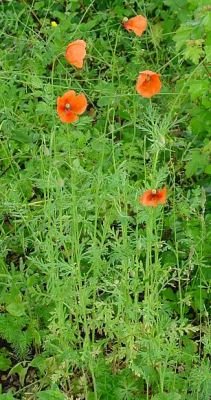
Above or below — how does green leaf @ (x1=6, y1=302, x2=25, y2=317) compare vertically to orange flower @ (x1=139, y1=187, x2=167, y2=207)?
below

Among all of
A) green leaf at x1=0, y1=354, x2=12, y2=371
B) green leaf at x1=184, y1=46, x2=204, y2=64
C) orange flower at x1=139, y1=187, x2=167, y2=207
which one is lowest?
green leaf at x1=0, y1=354, x2=12, y2=371

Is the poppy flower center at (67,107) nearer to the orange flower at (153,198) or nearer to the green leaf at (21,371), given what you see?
the orange flower at (153,198)

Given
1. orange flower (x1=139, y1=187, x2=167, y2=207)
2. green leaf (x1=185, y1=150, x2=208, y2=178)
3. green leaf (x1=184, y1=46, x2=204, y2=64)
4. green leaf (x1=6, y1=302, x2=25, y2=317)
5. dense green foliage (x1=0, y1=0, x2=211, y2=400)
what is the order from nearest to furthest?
orange flower (x1=139, y1=187, x2=167, y2=207)
dense green foliage (x1=0, y1=0, x2=211, y2=400)
green leaf (x1=6, y1=302, x2=25, y2=317)
green leaf (x1=184, y1=46, x2=204, y2=64)
green leaf (x1=185, y1=150, x2=208, y2=178)

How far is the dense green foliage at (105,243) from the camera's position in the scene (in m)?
2.88

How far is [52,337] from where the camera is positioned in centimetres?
298

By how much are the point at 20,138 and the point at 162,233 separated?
68 centimetres

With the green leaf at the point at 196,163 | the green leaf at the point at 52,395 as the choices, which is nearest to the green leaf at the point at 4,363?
the green leaf at the point at 52,395

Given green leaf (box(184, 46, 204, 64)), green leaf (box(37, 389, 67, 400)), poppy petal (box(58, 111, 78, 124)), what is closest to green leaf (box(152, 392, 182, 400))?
green leaf (box(37, 389, 67, 400))

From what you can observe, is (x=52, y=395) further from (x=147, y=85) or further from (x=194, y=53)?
(x=194, y=53)

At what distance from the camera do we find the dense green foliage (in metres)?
2.88

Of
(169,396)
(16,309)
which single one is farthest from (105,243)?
(169,396)

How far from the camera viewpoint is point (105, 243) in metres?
3.31

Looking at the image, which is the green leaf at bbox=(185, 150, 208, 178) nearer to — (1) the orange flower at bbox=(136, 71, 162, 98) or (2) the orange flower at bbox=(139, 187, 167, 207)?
(1) the orange flower at bbox=(136, 71, 162, 98)

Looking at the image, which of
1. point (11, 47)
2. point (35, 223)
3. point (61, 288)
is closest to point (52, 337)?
point (61, 288)
